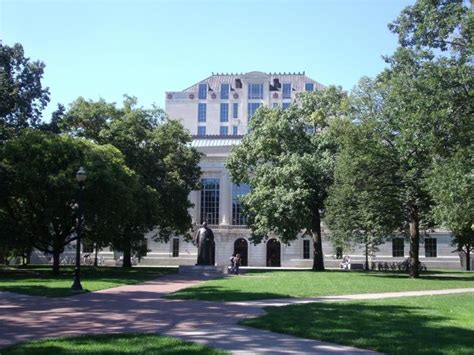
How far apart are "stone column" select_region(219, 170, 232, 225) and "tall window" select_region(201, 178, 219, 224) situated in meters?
0.70

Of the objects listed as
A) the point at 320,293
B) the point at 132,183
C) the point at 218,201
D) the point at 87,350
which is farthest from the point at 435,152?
the point at 218,201

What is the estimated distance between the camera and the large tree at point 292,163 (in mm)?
42094

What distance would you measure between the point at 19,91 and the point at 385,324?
33760 millimetres

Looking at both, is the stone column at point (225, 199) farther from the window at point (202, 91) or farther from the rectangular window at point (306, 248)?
the window at point (202, 91)

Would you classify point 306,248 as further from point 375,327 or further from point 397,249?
point 375,327

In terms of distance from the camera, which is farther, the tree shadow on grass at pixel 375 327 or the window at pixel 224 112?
the window at pixel 224 112

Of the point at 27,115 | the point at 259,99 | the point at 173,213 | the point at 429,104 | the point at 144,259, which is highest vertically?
the point at 259,99

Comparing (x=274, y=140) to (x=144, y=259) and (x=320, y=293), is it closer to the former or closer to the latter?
(x=320, y=293)

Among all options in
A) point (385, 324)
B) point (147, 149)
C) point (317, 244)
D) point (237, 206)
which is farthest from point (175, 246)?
point (385, 324)

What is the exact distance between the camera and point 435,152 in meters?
23.0

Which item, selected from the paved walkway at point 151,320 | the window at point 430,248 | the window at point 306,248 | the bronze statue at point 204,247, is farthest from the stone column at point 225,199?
the paved walkway at point 151,320

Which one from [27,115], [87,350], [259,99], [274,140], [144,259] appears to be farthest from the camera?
[259,99]

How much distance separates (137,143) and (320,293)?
30.9m

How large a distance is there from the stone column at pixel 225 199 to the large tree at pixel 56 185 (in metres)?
35.3
